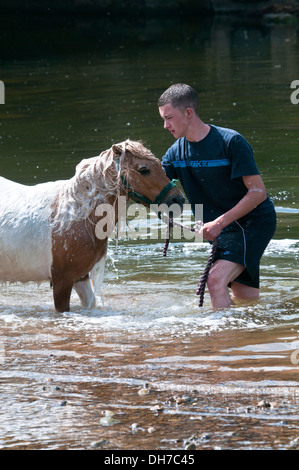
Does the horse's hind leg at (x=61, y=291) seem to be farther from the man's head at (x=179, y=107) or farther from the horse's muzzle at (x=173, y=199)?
the man's head at (x=179, y=107)

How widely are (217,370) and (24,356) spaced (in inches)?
52.0

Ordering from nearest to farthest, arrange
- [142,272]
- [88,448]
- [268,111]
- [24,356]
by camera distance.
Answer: [88,448], [24,356], [142,272], [268,111]

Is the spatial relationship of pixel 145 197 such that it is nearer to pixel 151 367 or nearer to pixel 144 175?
pixel 144 175

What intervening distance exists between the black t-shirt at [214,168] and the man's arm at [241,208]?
0.25 ft

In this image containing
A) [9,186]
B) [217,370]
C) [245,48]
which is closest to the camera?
[217,370]

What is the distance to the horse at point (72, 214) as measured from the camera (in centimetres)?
565

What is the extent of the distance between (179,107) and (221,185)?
0.63 meters

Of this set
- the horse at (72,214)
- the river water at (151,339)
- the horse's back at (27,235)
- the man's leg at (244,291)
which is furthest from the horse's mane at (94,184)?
the man's leg at (244,291)

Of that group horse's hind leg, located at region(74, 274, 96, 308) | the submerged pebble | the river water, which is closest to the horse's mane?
horse's hind leg, located at region(74, 274, 96, 308)

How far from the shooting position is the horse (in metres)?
5.65

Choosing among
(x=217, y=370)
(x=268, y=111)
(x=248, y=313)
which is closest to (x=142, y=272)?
(x=248, y=313)

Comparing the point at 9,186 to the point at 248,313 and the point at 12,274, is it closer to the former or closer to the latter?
the point at 12,274

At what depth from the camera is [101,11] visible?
140ft

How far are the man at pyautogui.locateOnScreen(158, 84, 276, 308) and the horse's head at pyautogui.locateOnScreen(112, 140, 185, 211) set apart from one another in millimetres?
231
